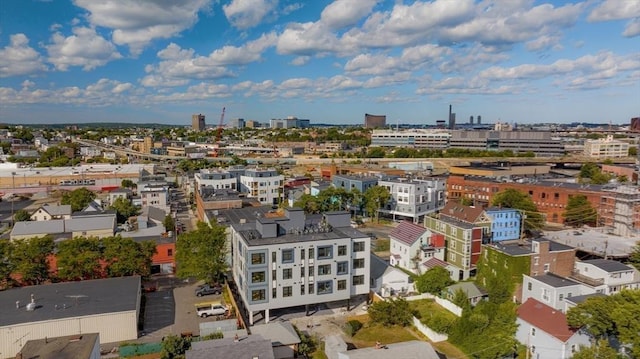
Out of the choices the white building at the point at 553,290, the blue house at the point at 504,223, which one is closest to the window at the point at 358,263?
the white building at the point at 553,290

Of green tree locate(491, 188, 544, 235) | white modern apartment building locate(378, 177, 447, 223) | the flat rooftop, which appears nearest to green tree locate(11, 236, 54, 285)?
white modern apartment building locate(378, 177, 447, 223)

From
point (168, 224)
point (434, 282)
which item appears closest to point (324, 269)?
point (434, 282)

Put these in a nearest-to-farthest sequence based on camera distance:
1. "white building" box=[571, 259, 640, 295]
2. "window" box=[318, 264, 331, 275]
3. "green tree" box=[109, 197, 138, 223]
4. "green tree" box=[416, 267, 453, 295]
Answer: "window" box=[318, 264, 331, 275] < "white building" box=[571, 259, 640, 295] < "green tree" box=[416, 267, 453, 295] < "green tree" box=[109, 197, 138, 223]

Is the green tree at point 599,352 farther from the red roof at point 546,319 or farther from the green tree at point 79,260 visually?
the green tree at point 79,260

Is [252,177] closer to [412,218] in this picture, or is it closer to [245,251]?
[412,218]

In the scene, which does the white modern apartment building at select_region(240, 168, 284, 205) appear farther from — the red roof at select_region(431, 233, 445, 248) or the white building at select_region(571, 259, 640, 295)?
the white building at select_region(571, 259, 640, 295)

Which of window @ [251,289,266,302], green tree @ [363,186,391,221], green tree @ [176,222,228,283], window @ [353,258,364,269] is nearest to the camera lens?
window @ [251,289,266,302]

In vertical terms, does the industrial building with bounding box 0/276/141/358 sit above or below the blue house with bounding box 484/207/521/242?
below
